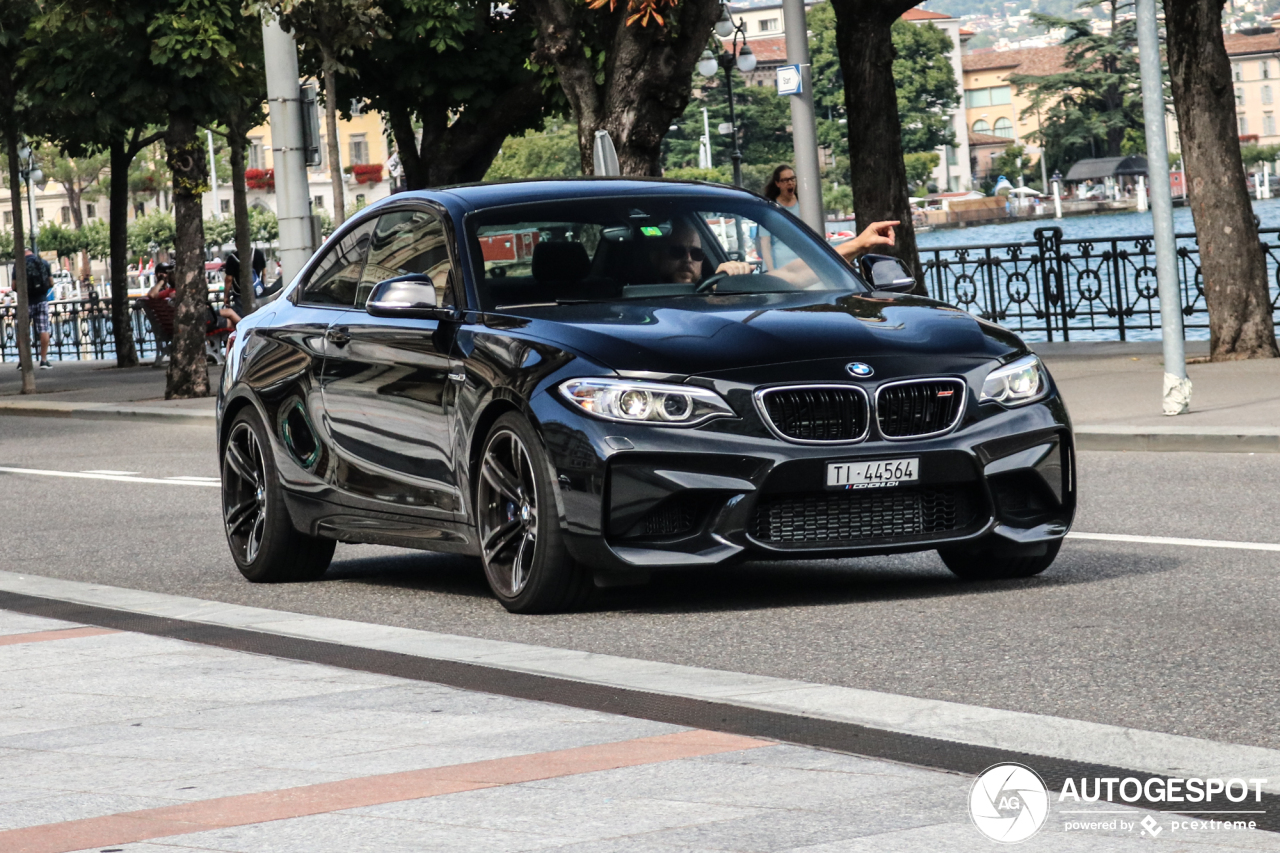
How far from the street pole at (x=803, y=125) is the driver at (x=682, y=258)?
1016cm

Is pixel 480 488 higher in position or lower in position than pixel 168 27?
lower

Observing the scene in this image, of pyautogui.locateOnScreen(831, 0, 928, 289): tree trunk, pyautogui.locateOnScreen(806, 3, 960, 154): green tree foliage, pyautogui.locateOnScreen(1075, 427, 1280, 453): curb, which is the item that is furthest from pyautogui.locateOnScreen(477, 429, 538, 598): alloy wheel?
pyautogui.locateOnScreen(806, 3, 960, 154): green tree foliage

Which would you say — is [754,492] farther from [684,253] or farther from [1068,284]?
[1068,284]

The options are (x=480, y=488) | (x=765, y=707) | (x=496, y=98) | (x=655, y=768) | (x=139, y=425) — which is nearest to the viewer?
(x=655, y=768)

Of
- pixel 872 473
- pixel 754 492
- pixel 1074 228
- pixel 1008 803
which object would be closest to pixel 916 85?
pixel 1074 228

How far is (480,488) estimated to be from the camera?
818 cm

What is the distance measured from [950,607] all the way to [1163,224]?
26.9 feet

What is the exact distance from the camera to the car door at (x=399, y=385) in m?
8.48

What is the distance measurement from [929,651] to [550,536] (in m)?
1.50

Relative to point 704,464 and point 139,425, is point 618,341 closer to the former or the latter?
point 704,464

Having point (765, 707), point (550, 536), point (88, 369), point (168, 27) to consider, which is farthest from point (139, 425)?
point (765, 707)

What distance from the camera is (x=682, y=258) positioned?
8734mm

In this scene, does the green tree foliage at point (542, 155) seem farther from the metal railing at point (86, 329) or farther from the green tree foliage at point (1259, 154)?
the metal railing at point (86, 329)

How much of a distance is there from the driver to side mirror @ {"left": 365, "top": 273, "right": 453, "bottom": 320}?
0.83m
